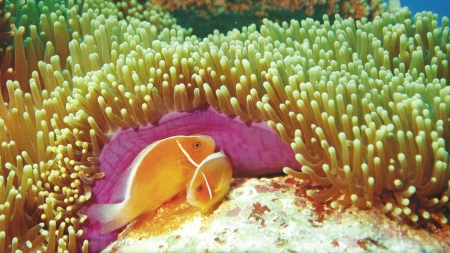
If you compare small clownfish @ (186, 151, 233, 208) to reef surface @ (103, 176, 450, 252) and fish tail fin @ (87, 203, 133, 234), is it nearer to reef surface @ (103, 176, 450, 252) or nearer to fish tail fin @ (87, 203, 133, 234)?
reef surface @ (103, 176, 450, 252)

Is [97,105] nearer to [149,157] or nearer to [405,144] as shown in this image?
[149,157]

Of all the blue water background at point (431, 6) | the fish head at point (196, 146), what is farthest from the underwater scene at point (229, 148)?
the blue water background at point (431, 6)

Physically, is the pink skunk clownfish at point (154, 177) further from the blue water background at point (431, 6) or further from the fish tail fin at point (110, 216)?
the blue water background at point (431, 6)

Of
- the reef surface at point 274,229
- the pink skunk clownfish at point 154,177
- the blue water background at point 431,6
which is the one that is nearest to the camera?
the reef surface at point 274,229

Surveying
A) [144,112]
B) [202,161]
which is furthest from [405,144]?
[144,112]

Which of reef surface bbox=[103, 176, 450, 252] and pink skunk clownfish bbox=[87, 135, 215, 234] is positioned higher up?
pink skunk clownfish bbox=[87, 135, 215, 234]

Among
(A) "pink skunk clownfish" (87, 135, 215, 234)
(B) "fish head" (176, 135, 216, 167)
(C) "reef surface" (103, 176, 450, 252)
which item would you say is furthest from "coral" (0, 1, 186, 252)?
(B) "fish head" (176, 135, 216, 167)
